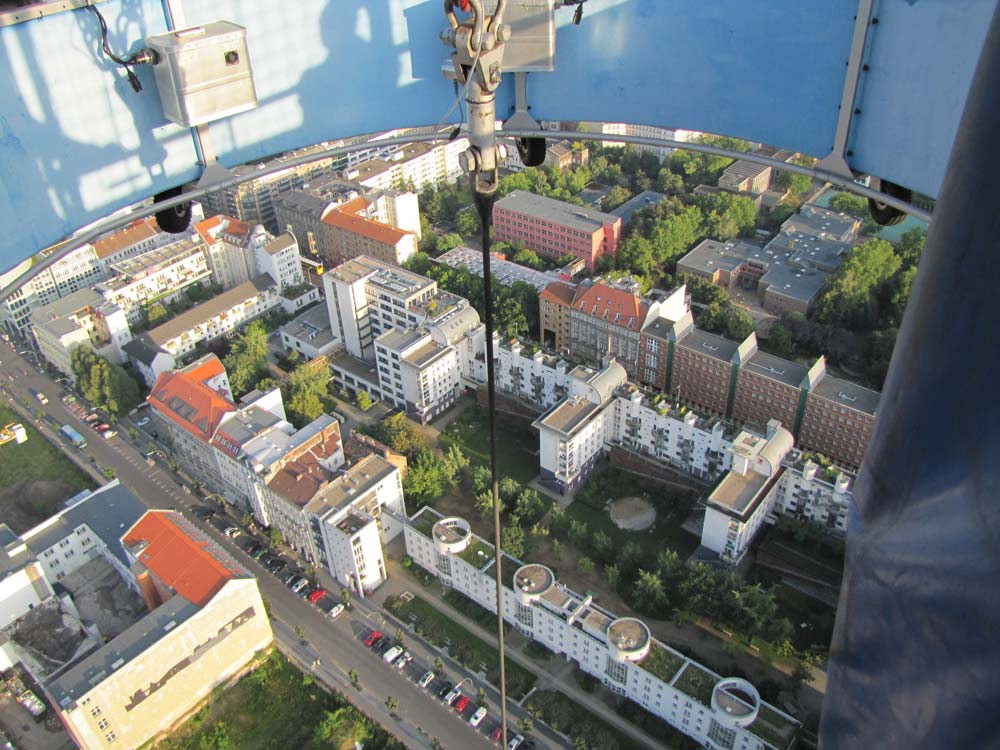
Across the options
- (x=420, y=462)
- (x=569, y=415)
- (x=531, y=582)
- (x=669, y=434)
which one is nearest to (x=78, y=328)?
(x=420, y=462)

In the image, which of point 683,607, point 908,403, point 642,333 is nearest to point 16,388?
point 642,333

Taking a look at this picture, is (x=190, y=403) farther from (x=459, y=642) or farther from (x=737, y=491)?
(x=737, y=491)

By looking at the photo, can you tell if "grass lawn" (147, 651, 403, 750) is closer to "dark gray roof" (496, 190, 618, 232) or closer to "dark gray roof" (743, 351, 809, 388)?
"dark gray roof" (743, 351, 809, 388)

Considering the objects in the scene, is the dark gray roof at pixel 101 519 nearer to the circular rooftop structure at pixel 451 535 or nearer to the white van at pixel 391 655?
the white van at pixel 391 655

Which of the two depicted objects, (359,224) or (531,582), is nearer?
(531,582)

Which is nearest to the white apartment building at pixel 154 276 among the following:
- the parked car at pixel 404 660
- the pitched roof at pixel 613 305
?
the pitched roof at pixel 613 305

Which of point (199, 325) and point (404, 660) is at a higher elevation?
point (199, 325)
